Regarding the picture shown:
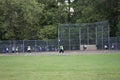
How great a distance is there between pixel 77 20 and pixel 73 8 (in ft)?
15.4

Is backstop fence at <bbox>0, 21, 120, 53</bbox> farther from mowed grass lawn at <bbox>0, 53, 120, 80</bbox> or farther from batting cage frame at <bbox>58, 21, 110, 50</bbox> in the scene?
mowed grass lawn at <bbox>0, 53, 120, 80</bbox>

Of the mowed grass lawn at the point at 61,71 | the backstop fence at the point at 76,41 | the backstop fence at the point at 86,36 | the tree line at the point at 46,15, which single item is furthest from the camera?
the tree line at the point at 46,15

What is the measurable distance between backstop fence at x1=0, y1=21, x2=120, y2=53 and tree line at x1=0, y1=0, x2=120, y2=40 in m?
3.92

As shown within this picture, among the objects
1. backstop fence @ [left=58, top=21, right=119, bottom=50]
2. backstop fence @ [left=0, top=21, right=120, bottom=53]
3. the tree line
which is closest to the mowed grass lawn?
backstop fence @ [left=0, top=21, right=120, bottom=53]

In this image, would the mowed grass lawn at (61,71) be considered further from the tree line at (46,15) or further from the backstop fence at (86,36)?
the tree line at (46,15)

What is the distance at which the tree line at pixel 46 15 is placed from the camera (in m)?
65.0

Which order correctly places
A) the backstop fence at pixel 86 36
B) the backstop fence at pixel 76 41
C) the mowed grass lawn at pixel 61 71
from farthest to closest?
the backstop fence at pixel 86 36, the backstop fence at pixel 76 41, the mowed grass lawn at pixel 61 71

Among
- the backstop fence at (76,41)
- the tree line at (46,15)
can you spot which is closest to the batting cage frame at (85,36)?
the backstop fence at (76,41)

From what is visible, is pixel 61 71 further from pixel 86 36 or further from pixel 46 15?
pixel 46 15

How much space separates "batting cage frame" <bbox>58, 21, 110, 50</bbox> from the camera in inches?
2530

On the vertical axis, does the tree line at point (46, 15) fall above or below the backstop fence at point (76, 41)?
above

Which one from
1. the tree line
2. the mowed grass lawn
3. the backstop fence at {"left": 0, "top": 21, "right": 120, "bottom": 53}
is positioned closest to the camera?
the mowed grass lawn

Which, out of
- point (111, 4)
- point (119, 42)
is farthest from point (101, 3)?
point (119, 42)

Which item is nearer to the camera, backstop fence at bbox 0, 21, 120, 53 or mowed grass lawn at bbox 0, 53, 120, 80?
mowed grass lawn at bbox 0, 53, 120, 80
